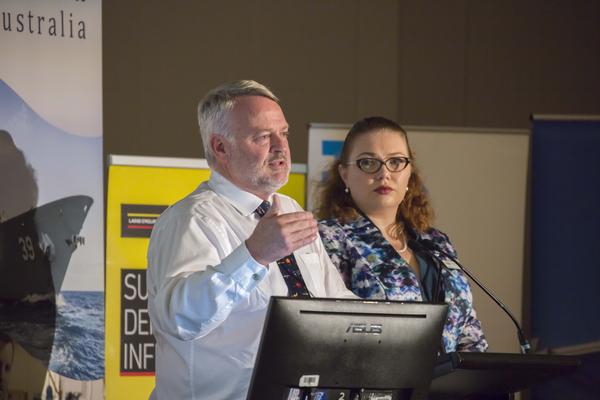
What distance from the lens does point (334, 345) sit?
5.64 ft

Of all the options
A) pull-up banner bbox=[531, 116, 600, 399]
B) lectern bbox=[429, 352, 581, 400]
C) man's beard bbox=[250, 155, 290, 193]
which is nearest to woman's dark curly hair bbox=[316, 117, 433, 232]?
man's beard bbox=[250, 155, 290, 193]

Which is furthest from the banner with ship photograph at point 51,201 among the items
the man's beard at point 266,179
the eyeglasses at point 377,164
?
the man's beard at point 266,179

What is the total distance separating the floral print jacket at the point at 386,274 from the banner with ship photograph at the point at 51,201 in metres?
1.61

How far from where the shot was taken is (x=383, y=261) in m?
2.77

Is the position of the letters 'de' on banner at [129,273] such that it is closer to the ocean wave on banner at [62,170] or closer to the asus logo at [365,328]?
the ocean wave on banner at [62,170]

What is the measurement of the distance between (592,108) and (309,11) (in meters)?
2.13

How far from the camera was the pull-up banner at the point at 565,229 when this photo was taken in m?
4.61

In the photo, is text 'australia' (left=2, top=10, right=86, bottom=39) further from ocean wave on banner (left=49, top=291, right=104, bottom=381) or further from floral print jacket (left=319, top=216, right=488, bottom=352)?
floral print jacket (left=319, top=216, right=488, bottom=352)

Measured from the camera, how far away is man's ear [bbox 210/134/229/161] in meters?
2.33

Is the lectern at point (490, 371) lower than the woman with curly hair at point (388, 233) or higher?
lower

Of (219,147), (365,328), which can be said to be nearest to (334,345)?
(365,328)

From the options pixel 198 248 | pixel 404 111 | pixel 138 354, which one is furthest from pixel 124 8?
pixel 198 248

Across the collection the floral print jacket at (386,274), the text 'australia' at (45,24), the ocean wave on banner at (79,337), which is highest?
the text 'australia' at (45,24)

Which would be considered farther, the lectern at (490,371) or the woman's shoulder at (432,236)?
the woman's shoulder at (432,236)
